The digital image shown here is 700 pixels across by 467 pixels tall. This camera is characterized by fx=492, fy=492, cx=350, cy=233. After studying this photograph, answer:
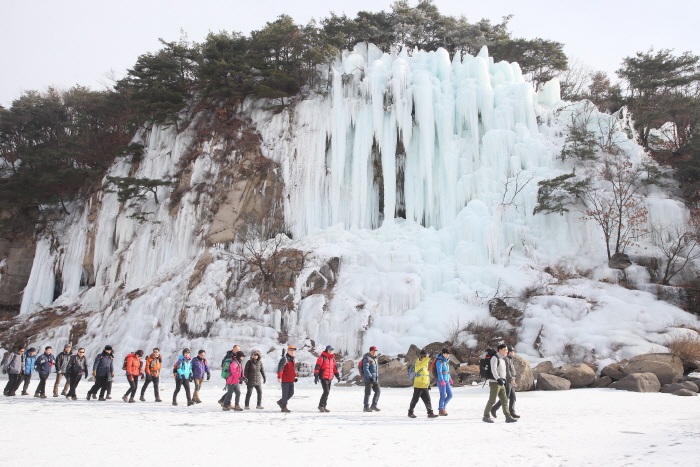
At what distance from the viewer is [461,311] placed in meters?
17.9

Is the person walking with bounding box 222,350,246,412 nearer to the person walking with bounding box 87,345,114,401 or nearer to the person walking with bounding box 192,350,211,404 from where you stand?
the person walking with bounding box 192,350,211,404

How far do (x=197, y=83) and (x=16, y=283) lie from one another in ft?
51.1

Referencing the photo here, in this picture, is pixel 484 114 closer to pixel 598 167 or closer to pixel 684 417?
pixel 598 167

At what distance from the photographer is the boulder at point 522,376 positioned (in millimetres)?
12281

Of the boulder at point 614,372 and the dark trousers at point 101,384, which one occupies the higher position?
the boulder at point 614,372

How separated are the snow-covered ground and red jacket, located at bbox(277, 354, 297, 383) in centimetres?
63

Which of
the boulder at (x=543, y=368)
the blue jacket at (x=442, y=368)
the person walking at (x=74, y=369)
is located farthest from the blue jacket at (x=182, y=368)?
the boulder at (x=543, y=368)

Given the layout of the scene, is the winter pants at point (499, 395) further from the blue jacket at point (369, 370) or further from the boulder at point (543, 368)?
the boulder at point (543, 368)

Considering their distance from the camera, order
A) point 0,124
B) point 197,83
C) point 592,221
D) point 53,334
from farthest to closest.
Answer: point 0,124
point 197,83
point 53,334
point 592,221

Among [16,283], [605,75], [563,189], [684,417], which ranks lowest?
[684,417]

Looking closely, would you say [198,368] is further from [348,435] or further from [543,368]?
[543,368]

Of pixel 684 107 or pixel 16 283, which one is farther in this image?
pixel 16 283

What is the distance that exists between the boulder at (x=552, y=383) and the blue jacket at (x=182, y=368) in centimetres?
869

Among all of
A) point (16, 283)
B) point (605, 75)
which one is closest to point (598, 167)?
point (605, 75)
